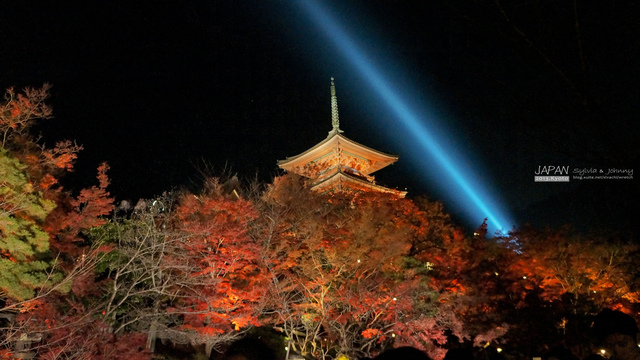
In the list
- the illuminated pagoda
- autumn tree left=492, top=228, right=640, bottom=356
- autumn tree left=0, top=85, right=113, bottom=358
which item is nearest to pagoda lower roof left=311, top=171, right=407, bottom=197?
the illuminated pagoda

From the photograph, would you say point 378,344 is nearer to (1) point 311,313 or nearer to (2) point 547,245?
(1) point 311,313

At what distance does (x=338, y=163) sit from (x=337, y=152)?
2.24 ft

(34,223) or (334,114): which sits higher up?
(334,114)

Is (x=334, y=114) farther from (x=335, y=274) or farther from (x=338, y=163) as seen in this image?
(x=335, y=274)

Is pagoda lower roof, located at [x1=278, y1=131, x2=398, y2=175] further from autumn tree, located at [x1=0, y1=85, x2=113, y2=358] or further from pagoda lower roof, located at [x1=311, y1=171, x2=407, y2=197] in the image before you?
autumn tree, located at [x1=0, y1=85, x2=113, y2=358]

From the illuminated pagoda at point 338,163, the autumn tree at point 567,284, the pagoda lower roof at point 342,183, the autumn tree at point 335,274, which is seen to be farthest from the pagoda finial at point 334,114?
the autumn tree at point 567,284

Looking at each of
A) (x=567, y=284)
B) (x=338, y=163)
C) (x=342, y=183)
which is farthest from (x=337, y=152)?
(x=567, y=284)

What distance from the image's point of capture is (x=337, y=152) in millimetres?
23844

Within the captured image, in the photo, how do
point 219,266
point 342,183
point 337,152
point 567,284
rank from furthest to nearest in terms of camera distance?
point 337,152 → point 342,183 → point 567,284 → point 219,266

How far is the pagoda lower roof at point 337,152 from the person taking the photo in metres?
23.4

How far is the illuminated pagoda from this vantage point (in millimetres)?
22891

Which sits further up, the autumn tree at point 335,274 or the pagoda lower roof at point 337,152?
the pagoda lower roof at point 337,152

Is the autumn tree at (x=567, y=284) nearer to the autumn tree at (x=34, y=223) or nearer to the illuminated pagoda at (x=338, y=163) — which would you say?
the illuminated pagoda at (x=338, y=163)

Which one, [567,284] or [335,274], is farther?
[567,284]
